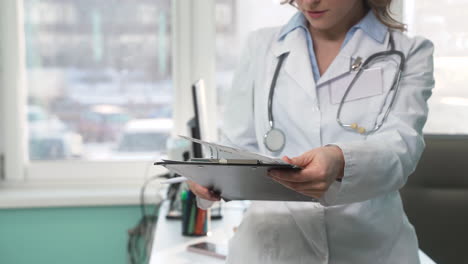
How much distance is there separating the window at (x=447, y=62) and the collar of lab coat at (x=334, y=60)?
4.55ft

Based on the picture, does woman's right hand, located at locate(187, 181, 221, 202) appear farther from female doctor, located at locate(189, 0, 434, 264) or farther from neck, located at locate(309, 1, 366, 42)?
neck, located at locate(309, 1, 366, 42)

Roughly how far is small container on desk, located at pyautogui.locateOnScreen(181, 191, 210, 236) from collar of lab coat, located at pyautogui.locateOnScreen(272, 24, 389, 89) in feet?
2.32

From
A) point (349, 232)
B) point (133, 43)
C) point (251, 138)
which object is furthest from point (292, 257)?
point (133, 43)

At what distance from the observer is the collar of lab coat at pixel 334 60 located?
1.15 m

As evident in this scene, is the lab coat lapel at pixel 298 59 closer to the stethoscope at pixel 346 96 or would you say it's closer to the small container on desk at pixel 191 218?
the stethoscope at pixel 346 96

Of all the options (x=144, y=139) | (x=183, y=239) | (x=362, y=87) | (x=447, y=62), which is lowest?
(x=183, y=239)

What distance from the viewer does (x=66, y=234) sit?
2.52 m

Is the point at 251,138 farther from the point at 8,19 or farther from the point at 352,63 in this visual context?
the point at 8,19

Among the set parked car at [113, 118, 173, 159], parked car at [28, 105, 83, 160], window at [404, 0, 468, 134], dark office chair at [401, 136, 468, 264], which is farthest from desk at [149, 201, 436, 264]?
window at [404, 0, 468, 134]

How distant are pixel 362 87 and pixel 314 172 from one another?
0.33 m

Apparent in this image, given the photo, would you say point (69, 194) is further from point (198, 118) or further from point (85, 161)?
point (198, 118)

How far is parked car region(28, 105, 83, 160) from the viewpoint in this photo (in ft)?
8.78

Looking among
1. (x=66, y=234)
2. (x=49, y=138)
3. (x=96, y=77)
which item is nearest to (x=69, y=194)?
(x=66, y=234)

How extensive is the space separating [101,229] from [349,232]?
170cm
